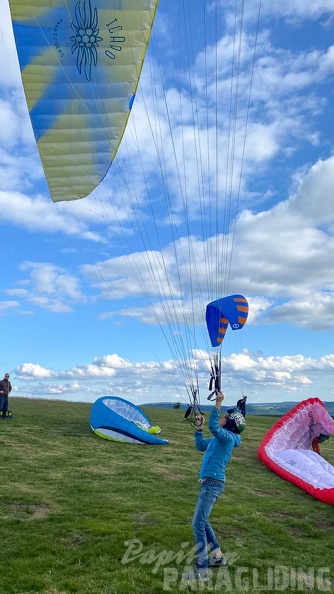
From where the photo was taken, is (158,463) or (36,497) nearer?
(36,497)

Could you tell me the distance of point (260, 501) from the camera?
34.1ft

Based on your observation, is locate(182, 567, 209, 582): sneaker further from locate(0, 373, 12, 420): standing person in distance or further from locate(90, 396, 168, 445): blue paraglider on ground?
locate(0, 373, 12, 420): standing person in distance

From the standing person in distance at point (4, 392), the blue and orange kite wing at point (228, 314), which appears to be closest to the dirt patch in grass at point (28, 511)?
the standing person in distance at point (4, 392)

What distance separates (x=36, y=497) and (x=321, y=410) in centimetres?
A: 872

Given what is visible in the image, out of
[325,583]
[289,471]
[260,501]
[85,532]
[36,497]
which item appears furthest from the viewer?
[289,471]

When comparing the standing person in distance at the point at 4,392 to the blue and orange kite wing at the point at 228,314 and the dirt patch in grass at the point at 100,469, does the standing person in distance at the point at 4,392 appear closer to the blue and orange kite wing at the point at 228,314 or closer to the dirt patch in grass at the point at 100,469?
the dirt patch in grass at the point at 100,469

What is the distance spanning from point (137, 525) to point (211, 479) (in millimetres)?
2388

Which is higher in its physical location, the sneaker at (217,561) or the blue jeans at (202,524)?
the blue jeans at (202,524)

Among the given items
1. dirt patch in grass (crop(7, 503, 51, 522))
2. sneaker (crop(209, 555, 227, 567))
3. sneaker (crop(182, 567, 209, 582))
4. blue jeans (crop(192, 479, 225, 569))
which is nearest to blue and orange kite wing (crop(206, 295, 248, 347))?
dirt patch in grass (crop(7, 503, 51, 522))

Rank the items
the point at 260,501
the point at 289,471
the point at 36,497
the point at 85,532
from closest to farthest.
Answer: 1. the point at 85,532
2. the point at 36,497
3. the point at 260,501
4. the point at 289,471

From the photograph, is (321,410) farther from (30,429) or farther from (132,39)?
(132,39)

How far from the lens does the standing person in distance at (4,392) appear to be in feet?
59.9

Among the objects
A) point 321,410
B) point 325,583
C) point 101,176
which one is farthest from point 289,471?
point 101,176

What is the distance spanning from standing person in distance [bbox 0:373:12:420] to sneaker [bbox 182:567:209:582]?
13733 mm
